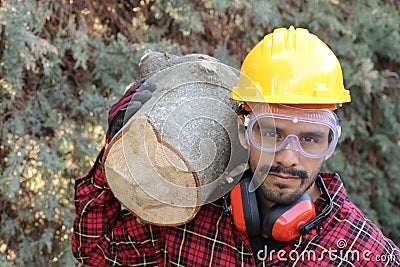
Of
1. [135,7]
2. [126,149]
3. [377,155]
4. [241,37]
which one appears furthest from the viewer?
[377,155]

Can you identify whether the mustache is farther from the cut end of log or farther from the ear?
the cut end of log

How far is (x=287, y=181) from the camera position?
1.95 m

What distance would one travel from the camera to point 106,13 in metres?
3.63

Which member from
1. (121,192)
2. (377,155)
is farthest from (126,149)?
(377,155)

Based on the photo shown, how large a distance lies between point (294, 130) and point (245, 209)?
0.98 feet

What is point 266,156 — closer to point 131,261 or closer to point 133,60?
point 131,261

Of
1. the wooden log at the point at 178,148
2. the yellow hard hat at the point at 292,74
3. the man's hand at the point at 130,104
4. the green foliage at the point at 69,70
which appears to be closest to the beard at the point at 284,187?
the wooden log at the point at 178,148

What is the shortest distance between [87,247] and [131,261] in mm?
165

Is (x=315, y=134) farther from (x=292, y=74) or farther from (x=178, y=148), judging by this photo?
(x=178, y=148)

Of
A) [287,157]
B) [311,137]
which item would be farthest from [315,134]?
[287,157]

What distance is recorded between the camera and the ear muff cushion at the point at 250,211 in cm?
197

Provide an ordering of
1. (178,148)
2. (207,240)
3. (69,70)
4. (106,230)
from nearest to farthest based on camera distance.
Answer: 1. (178,148)
2. (207,240)
3. (106,230)
4. (69,70)

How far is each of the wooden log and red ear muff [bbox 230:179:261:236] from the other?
4cm

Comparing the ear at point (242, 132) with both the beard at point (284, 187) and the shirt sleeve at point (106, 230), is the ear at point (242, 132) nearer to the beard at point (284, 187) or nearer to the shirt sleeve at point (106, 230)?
the beard at point (284, 187)
